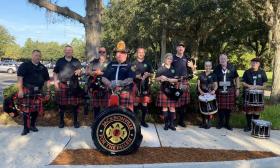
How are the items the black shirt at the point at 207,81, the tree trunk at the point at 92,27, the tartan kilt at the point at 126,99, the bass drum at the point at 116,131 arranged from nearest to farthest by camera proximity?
the bass drum at the point at 116,131 → the tartan kilt at the point at 126,99 → the black shirt at the point at 207,81 → the tree trunk at the point at 92,27

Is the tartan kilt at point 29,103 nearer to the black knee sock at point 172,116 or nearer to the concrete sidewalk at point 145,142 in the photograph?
the concrete sidewalk at point 145,142

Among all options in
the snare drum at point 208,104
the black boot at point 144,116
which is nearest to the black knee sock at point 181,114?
the snare drum at point 208,104

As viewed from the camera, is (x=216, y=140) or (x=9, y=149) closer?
(x=9, y=149)

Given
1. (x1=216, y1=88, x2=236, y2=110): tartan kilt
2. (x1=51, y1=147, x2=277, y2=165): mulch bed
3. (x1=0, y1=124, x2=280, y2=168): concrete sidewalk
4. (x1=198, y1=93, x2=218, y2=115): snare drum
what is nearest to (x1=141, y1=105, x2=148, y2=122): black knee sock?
(x1=0, y1=124, x2=280, y2=168): concrete sidewalk

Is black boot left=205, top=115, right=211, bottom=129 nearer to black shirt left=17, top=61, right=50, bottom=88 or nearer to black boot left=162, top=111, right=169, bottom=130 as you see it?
black boot left=162, top=111, right=169, bottom=130

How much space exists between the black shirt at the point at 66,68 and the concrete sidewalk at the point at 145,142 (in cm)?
108

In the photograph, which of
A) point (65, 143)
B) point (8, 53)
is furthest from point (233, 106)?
point (8, 53)

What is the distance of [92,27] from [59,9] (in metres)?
0.92

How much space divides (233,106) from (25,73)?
4.32m

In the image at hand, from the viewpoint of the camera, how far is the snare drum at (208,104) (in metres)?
7.95

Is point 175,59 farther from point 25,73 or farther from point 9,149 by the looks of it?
point 9,149

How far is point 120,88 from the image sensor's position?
6734 mm

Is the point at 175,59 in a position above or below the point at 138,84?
above

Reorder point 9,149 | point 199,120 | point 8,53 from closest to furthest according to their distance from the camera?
point 9,149 < point 199,120 < point 8,53
